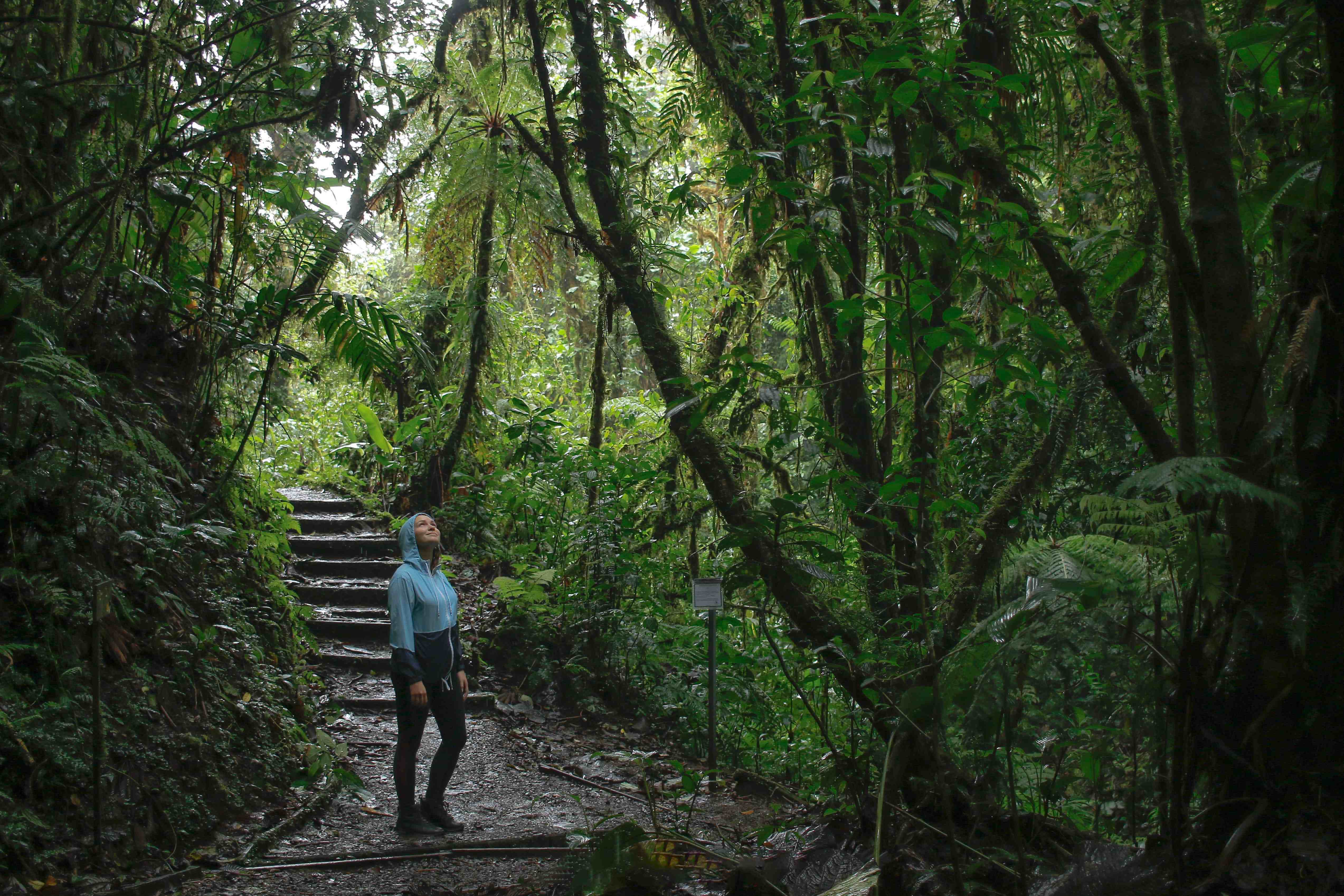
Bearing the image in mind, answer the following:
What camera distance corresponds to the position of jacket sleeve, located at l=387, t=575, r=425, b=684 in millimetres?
5129

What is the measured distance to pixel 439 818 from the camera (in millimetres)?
5258

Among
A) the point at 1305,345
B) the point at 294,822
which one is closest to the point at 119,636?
the point at 294,822

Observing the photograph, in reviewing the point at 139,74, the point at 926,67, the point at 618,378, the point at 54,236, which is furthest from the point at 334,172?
the point at 618,378

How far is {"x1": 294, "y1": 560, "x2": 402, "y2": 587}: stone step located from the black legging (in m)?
4.96

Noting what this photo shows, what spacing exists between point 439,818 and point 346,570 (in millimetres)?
5520

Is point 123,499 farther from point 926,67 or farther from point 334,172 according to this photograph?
point 926,67

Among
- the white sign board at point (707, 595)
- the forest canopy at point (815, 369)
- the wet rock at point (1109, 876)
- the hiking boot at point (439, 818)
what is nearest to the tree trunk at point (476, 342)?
the forest canopy at point (815, 369)

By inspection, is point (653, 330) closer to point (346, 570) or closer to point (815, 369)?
point (815, 369)

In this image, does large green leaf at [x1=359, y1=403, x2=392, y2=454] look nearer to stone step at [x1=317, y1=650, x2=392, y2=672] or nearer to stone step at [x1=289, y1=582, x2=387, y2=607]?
stone step at [x1=289, y1=582, x2=387, y2=607]

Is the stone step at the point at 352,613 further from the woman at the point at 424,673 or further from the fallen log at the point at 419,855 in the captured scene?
the fallen log at the point at 419,855

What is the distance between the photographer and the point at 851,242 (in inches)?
189

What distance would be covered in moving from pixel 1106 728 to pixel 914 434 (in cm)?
213

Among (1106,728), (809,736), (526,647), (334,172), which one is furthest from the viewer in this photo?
(526,647)

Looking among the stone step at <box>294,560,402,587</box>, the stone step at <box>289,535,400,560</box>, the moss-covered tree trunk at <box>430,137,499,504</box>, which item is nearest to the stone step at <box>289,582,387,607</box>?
the stone step at <box>294,560,402,587</box>
